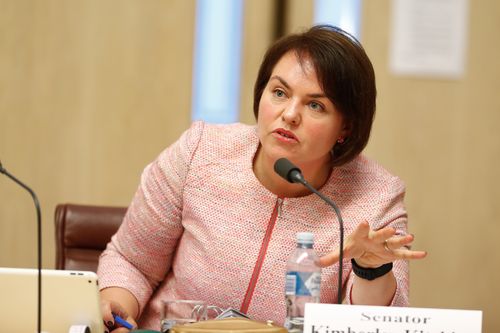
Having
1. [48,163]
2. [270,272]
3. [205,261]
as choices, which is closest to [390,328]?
[270,272]

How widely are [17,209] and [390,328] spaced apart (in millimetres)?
2734

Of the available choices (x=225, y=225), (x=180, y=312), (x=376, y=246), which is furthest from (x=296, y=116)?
(x=180, y=312)

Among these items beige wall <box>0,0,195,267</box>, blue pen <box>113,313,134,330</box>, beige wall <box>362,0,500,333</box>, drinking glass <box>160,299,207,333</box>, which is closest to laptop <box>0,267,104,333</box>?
drinking glass <box>160,299,207,333</box>

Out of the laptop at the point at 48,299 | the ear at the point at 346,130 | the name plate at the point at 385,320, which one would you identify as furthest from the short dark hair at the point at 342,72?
the laptop at the point at 48,299

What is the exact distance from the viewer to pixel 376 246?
1970 mm

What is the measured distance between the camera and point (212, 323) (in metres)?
1.71

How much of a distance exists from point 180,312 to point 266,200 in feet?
1.36

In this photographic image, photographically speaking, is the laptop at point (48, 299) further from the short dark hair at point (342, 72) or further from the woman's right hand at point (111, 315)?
the short dark hair at point (342, 72)

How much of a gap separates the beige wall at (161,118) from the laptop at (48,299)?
228cm

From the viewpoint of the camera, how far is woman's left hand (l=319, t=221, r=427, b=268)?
192cm

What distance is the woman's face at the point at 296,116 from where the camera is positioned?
2.30 m

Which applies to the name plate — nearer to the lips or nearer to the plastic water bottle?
the plastic water bottle

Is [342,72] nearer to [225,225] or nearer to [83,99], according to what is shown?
[225,225]

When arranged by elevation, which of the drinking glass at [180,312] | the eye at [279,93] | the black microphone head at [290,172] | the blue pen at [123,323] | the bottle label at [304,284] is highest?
the eye at [279,93]
